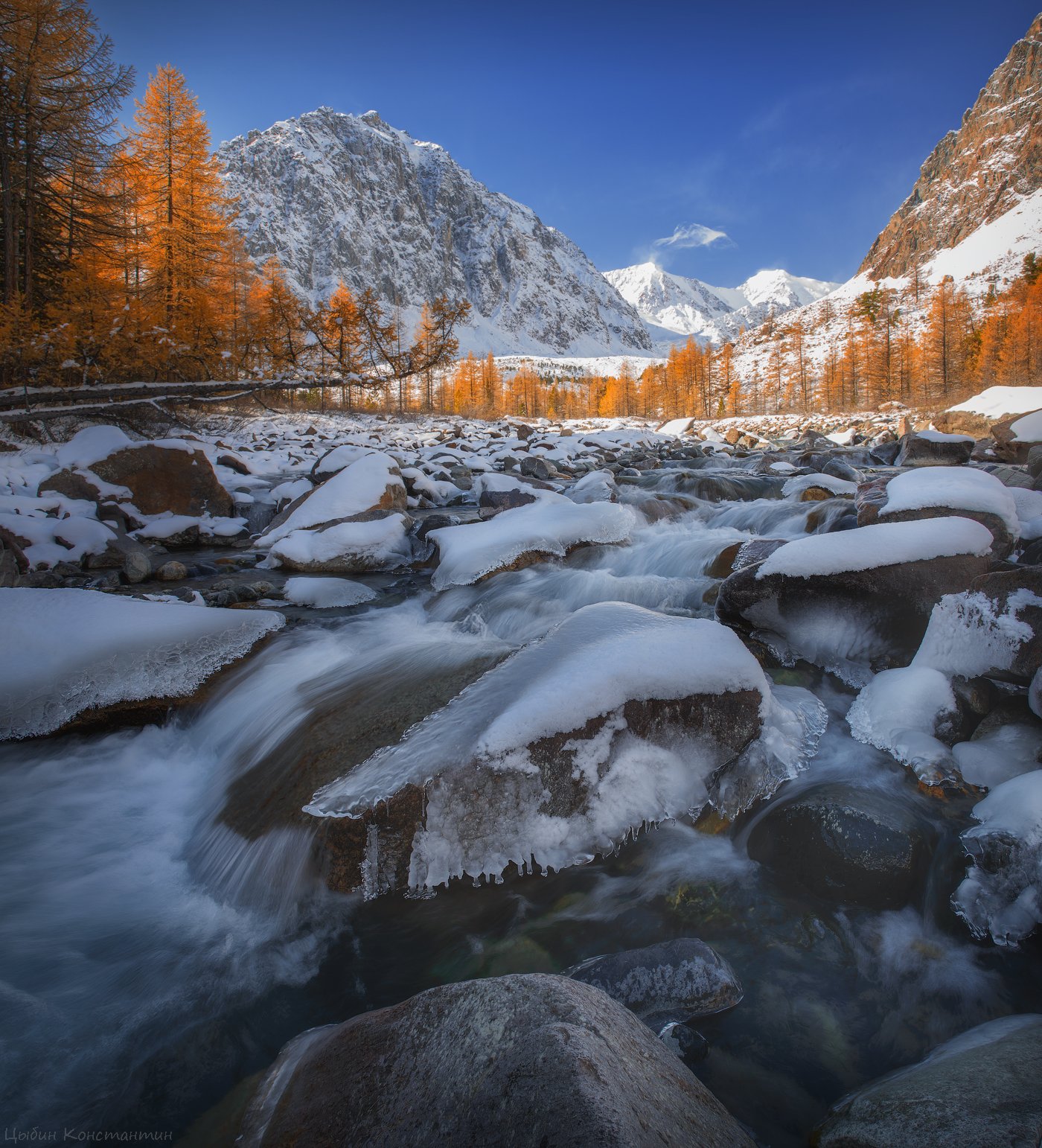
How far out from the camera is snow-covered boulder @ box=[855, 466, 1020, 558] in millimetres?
3852

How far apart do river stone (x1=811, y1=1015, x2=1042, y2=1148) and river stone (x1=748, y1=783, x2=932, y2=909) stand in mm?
541

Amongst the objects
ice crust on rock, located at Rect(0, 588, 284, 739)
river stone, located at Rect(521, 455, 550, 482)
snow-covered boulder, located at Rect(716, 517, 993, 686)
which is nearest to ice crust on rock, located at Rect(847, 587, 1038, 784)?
snow-covered boulder, located at Rect(716, 517, 993, 686)

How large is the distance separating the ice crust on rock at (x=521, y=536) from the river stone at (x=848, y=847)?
383 centimetres

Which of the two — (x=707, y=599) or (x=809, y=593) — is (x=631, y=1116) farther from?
(x=707, y=599)

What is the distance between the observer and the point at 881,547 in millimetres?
3447

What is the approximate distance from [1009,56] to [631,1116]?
841 ft

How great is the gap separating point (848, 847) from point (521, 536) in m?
4.26

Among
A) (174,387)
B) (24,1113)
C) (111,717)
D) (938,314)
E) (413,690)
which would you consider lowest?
(24,1113)

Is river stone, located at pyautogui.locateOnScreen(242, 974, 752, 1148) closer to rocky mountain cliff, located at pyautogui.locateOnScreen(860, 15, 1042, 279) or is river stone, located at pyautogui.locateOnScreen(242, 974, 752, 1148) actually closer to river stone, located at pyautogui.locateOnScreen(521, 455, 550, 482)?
river stone, located at pyautogui.locateOnScreen(521, 455, 550, 482)

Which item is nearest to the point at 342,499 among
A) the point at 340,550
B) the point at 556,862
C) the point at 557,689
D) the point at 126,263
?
the point at 340,550

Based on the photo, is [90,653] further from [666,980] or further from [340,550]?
[340,550]

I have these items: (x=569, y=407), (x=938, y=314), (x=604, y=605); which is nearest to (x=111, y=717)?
(x=604, y=605)

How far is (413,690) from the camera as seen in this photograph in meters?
2.87

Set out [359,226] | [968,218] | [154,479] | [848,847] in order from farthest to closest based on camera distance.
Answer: [359,226] → [968,218] → [154,479] → [848,847]
